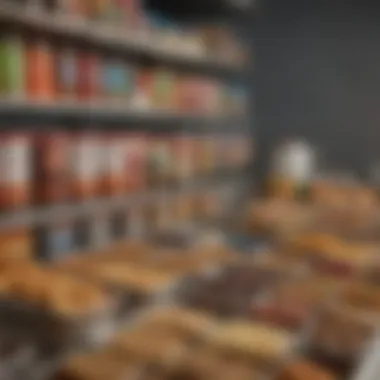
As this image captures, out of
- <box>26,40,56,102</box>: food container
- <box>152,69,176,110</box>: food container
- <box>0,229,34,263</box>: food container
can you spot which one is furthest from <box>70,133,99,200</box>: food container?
<box>152,69,176,110</box>: food container

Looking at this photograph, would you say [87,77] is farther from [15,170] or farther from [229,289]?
[229,289]

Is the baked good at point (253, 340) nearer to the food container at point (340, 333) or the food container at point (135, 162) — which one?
the food container at point (340, 333)

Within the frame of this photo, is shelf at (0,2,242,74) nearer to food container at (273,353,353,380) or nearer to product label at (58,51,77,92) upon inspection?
product label at (58,51,77,92)

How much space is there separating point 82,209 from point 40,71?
1.96 feet

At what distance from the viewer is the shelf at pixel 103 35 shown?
2.94 meters

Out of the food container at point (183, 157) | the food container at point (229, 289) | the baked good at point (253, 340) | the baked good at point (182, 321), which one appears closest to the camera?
the baked good at point (253, 340)

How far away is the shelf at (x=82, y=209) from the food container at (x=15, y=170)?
0.05 m

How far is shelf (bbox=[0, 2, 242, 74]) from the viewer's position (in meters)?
2.94

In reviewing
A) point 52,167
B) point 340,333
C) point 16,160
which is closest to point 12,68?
point 16,160

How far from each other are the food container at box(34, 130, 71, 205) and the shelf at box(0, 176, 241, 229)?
46 millimetres

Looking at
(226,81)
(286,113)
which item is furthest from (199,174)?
(286,113)

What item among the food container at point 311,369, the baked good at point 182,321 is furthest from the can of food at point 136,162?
the food container at point 311,369

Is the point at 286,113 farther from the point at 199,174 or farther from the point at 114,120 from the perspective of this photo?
the point at 114,120

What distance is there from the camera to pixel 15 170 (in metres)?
2.95
